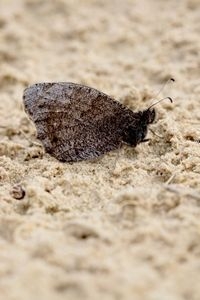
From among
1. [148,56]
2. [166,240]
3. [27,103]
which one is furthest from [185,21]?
[166,240]

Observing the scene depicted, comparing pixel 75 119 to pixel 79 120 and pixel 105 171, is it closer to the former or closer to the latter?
pixel 79 120

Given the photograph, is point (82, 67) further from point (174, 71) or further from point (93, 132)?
point (93, 132)

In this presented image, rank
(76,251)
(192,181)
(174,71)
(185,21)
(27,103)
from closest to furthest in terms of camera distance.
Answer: (76,251)
(192,181)
(27,103)
(174,71)
(185,21)

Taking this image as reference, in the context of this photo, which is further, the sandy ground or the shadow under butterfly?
the shadow under butterfly

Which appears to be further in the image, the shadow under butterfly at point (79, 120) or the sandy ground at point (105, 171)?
the shadow under butterfly at point (79, 120)

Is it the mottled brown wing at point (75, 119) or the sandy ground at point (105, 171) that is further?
the mottled brown wing at point (75, 119)
